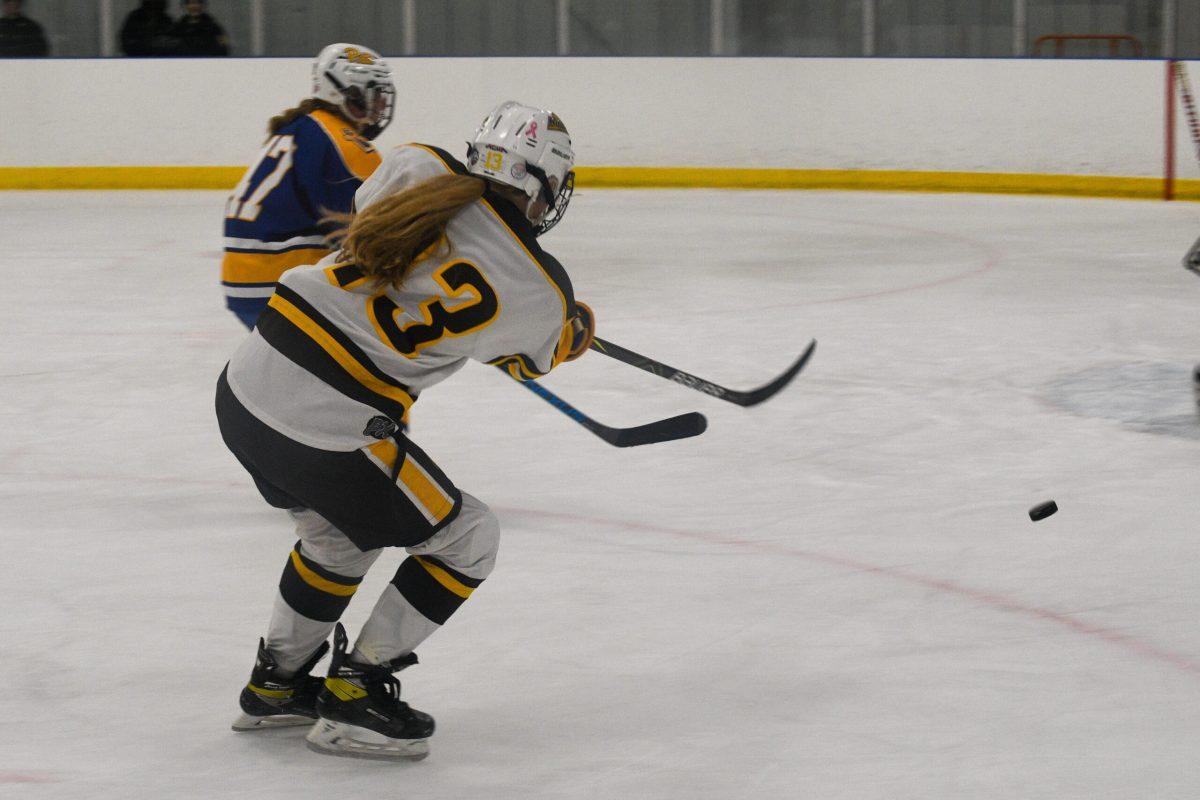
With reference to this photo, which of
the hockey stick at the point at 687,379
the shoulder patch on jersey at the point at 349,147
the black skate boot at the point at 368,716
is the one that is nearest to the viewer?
the black skate boot at the point at 368,716

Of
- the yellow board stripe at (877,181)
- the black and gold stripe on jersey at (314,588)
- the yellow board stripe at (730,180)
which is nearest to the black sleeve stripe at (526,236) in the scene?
the black and gold stripe on jersey at (314,588)

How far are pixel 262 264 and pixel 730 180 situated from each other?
6876 mm

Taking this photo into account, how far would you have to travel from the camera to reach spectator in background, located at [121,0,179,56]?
9.64m

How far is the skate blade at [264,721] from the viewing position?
6.87ft

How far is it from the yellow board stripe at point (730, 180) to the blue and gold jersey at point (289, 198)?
6.31 m

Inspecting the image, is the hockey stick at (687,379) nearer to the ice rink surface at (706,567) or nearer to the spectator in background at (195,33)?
the ice rink surface at (706,567)

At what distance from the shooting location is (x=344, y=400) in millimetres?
1850

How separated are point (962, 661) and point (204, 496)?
1683 mm

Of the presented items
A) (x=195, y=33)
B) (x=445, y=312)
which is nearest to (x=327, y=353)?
(x=445, y=312)

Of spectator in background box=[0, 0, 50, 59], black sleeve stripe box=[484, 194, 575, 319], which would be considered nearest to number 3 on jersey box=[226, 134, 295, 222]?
black sleeve stripe box=[484, 194, 575, 319]

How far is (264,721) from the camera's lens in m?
2.10

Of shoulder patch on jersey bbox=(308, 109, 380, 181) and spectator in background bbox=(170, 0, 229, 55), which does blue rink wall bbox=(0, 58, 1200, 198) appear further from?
shoulder patch on jersey bbox=(308, 109, 380, 181)

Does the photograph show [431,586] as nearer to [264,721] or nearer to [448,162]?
[264,721]

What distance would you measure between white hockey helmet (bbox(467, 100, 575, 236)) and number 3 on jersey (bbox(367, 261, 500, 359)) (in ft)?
0.49
